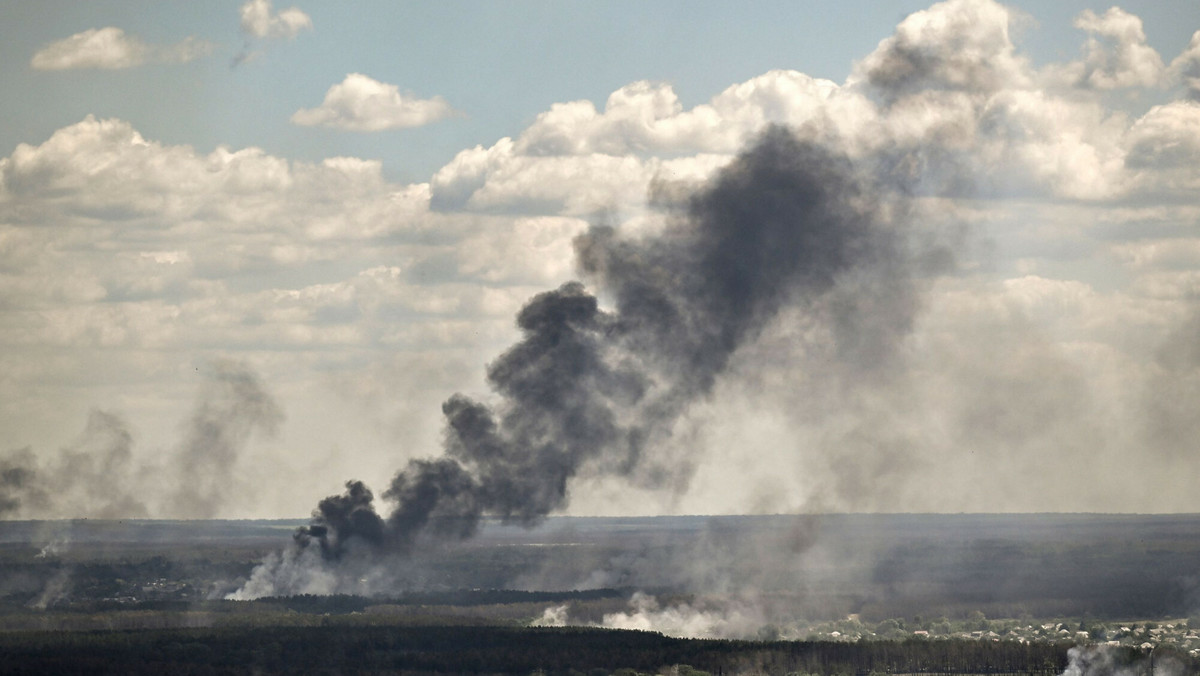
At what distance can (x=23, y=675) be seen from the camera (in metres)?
192

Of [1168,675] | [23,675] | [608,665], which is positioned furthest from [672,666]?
[23,675]

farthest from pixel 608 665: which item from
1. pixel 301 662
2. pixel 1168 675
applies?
pixel 1168 675

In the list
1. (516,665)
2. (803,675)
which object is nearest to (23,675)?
(516,665)

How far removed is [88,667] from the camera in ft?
641

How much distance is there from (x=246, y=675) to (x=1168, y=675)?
103 meters

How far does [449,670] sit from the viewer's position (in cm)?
19912

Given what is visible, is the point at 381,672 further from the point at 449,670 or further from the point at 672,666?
the point at 672,666

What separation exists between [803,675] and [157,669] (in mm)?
73128

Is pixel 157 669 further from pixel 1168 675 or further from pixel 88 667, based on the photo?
pixel 1168 675

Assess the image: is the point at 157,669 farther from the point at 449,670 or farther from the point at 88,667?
the point at 449,670

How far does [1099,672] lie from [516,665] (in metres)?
67.0

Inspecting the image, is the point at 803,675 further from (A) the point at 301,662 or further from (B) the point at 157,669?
(B) the point at 157,669

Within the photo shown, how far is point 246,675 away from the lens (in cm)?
19200

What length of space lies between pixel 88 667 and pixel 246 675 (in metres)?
18.7
